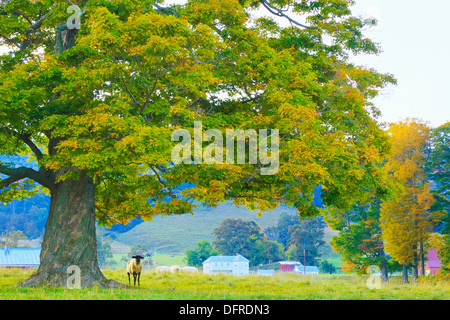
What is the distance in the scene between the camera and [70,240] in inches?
755

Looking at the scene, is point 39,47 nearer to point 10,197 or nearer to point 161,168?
point 10,197

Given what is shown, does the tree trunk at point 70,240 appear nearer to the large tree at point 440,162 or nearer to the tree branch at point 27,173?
the tree branch at point 27,173

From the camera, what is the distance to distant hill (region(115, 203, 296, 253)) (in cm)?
15088

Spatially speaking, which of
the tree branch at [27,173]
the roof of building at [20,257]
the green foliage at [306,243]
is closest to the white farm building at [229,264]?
the green foliage at [306,243]

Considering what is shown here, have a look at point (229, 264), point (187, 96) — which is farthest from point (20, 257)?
point (187, 96)

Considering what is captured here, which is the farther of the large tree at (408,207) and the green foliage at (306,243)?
the green foliage at (306,243)

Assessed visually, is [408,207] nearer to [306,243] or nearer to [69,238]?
[69,238]

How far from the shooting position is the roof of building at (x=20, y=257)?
76.4 meters

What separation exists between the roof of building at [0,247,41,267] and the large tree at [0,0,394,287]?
2458 inches

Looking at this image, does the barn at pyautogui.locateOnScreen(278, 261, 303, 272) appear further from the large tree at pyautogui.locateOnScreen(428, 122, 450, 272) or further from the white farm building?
the large tree at pyautogui.locateOnScreen(428, 122, 450, 272)

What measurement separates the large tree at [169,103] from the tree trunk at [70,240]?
44mm

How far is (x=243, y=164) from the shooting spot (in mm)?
17672

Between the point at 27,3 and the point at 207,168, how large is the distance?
11.3 metres
